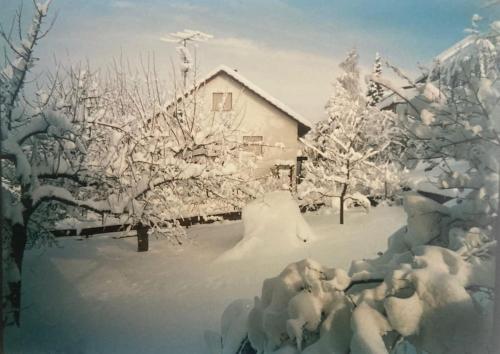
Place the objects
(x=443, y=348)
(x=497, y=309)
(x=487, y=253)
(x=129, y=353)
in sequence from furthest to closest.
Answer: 1. (x=129, y=353)
2. (x=497, y=309)
3. (x=487, y=253)
4. (x=443, y=348)

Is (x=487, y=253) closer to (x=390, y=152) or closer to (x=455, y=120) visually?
(x=455, y=120)

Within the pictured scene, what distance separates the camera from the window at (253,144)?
186 inches

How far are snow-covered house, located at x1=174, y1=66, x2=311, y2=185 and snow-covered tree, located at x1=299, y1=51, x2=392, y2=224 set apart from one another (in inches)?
9.2

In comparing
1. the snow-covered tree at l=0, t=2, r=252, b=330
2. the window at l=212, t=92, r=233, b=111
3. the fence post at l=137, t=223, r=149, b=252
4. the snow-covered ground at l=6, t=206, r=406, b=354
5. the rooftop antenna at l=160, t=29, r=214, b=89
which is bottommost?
the snow-covered ground at l=6, t=206, r=406, b=354

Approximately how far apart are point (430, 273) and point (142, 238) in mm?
2911

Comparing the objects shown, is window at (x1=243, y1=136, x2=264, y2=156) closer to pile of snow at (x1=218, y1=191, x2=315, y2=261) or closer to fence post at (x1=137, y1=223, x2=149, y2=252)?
pile of snow at (x1=218, y1=191, x2=315, y2=261)

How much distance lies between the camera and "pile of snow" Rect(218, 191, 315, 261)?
345 centimetres

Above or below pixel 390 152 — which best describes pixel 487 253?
below

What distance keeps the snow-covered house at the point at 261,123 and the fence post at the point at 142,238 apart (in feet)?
4.76

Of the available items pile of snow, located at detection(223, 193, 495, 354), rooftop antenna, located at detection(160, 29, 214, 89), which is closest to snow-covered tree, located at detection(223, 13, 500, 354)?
pile of snow, located at detection(223, 193, 495, 354)

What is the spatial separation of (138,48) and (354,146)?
2.81 m

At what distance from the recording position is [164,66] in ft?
12.6

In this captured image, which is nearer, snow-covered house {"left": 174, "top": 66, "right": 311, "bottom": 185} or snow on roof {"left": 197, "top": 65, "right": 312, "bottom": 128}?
snow on roof {"left": 197, "top": 65, "right": 312, "bottom": 128}

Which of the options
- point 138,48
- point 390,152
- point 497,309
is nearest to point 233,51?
point 138,48
